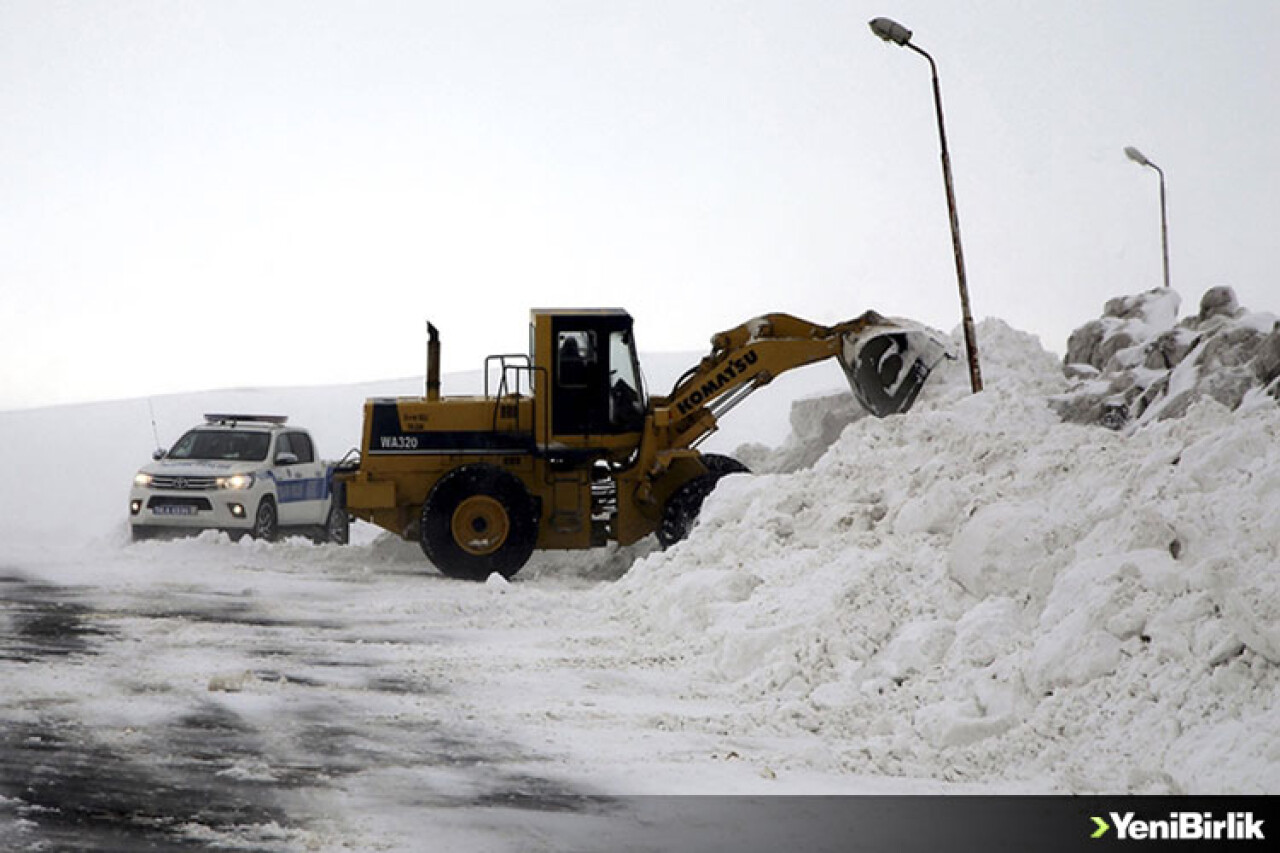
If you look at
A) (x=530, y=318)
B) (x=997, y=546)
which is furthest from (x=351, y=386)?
(x=997, y=546)

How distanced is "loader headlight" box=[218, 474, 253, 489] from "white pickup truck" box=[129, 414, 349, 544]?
1cm

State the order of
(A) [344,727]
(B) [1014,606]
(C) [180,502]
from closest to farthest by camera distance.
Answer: (A) [344,727] < (B) [1014,606] < (C) [180,502]

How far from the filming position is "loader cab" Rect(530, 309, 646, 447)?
1981cm

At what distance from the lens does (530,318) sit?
20.5 metres

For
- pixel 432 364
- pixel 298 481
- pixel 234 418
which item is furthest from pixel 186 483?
pixel 432 364

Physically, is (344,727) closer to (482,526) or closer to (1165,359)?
(482,526)

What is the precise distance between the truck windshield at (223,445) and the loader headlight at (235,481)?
66 cm

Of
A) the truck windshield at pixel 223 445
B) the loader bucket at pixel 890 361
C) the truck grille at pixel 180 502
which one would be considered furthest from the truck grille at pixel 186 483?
the loader bucket at pixel 890 361

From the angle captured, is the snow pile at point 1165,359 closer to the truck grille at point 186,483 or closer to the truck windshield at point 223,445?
the truck windshield at point 223,445

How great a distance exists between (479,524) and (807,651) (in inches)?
350

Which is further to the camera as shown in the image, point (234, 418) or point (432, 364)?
point (234, 418)

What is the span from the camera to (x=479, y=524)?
19641 mm

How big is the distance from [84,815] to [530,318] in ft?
44.5

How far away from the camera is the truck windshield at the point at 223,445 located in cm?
2286
